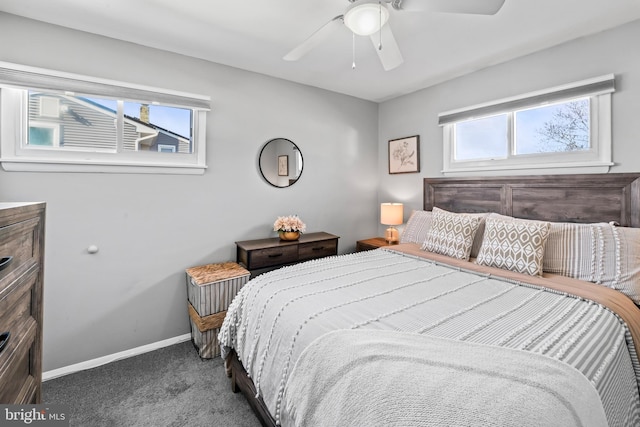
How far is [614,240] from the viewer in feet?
6.09

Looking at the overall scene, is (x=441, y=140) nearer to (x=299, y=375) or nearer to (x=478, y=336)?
(x=478, y=336)

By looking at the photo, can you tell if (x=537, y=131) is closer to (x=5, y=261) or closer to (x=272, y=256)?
(x=272, y=256)

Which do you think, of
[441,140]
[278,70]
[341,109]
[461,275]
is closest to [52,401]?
[461,275]

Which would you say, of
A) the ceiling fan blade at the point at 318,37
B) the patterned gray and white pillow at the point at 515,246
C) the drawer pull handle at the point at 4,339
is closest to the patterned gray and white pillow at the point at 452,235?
the patterned gray and white pillow at the point at 515,246

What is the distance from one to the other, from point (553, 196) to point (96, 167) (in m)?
3.71

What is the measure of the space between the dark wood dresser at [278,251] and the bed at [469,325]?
2.10 ft

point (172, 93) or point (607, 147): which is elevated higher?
point (172, 93)

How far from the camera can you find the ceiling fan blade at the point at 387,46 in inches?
65.4

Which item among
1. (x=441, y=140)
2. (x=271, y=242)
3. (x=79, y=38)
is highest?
(x=79, y=38)

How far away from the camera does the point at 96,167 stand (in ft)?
7.25

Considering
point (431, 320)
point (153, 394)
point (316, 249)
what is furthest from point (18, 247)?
point (316, 249)

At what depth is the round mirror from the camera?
304 cm

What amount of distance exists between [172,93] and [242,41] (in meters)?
0.75

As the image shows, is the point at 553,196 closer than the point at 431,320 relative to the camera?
No
